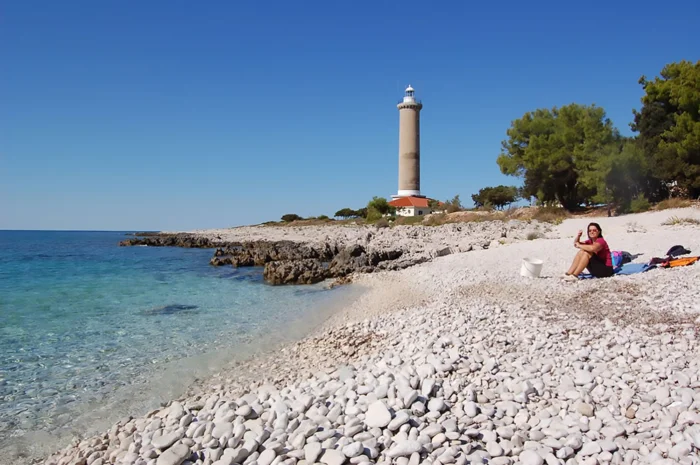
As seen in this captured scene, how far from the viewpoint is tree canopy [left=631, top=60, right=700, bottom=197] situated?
75.5 ft

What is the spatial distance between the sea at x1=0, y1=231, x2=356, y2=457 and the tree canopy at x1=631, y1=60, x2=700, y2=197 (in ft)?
68.6

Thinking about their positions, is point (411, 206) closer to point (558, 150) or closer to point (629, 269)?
point (558, 150)

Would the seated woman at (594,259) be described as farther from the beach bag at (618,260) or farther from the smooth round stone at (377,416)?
the smooth round stone at (377,416)

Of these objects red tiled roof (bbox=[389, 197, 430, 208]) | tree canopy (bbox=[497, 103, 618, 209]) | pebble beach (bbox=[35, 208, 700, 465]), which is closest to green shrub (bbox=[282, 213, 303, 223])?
red tiled roof (bbox=[389, 197, 430, 208])

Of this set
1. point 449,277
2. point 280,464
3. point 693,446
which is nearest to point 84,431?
Answer: point 280,464

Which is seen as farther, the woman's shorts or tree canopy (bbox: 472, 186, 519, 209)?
tree canopy (bbox: 472, 186, 519, 209)

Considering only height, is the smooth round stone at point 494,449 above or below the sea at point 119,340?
above

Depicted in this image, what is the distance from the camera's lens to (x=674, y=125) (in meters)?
25.1

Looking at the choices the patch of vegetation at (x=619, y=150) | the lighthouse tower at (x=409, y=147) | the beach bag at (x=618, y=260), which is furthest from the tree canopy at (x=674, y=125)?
the lighthouse tower at (x=409, y=147)

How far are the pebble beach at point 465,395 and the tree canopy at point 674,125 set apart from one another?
66.9 ft

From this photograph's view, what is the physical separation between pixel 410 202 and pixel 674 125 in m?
32.0

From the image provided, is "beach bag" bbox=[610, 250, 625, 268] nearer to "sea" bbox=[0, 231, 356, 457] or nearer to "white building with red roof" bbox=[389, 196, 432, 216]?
"sea" bbox=[0, 231, 356, 457]

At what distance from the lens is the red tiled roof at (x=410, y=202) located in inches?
2148

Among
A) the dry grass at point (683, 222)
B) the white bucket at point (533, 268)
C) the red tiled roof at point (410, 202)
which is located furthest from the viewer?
the red tiled roof at point (410, 202)
